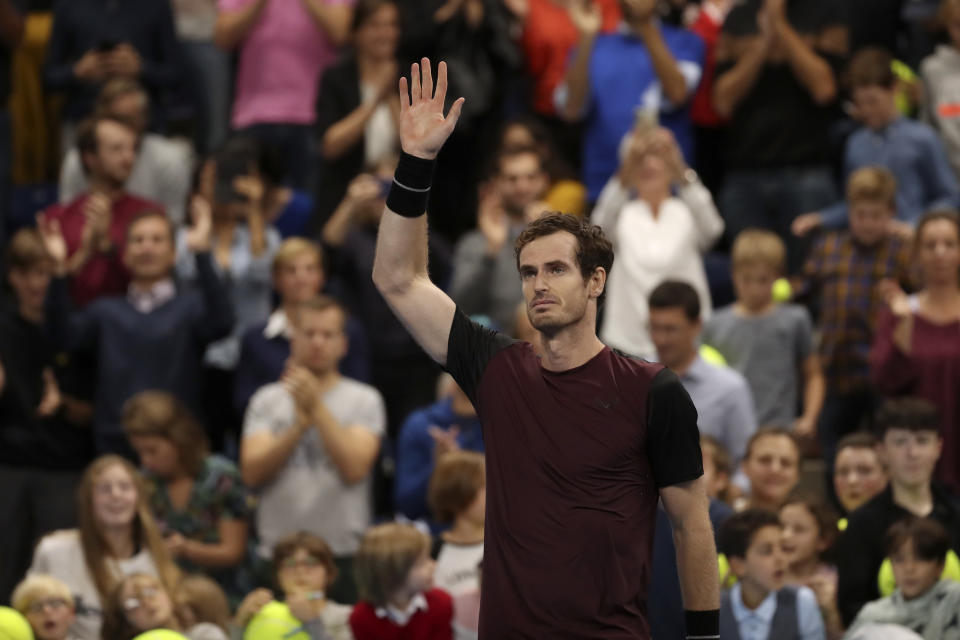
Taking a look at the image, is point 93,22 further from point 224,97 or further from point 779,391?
point 779,391

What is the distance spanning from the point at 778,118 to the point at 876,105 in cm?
67

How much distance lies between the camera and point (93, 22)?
404 inches

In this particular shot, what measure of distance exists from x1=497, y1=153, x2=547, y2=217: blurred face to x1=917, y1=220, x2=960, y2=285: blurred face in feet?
6.54

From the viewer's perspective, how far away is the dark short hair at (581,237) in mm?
4316

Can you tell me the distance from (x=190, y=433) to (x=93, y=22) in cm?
364

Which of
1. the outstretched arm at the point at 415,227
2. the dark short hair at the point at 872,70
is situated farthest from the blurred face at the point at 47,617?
the dark short hair at the point at 872,70

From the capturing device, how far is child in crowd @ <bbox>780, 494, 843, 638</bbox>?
6.54 m

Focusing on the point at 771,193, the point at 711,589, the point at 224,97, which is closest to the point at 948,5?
the point at 771,193

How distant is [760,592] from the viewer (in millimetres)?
6102

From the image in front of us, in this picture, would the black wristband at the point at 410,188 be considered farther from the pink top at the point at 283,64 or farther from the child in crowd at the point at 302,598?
the pink top at the point at 283,64

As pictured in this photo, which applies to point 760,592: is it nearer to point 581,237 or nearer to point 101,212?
point 581,237

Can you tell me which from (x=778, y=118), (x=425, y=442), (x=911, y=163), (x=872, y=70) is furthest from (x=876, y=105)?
(x=425, y=442)

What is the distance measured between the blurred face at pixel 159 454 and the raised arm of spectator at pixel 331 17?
10.8ft

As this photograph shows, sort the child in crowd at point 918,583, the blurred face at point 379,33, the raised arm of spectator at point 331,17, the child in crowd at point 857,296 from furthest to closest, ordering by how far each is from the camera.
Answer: the raised arm of spectator at point 331,17
the blurred face at point 379,33
the child in crowd at point 857,296
the child in crowd at point 918,583
